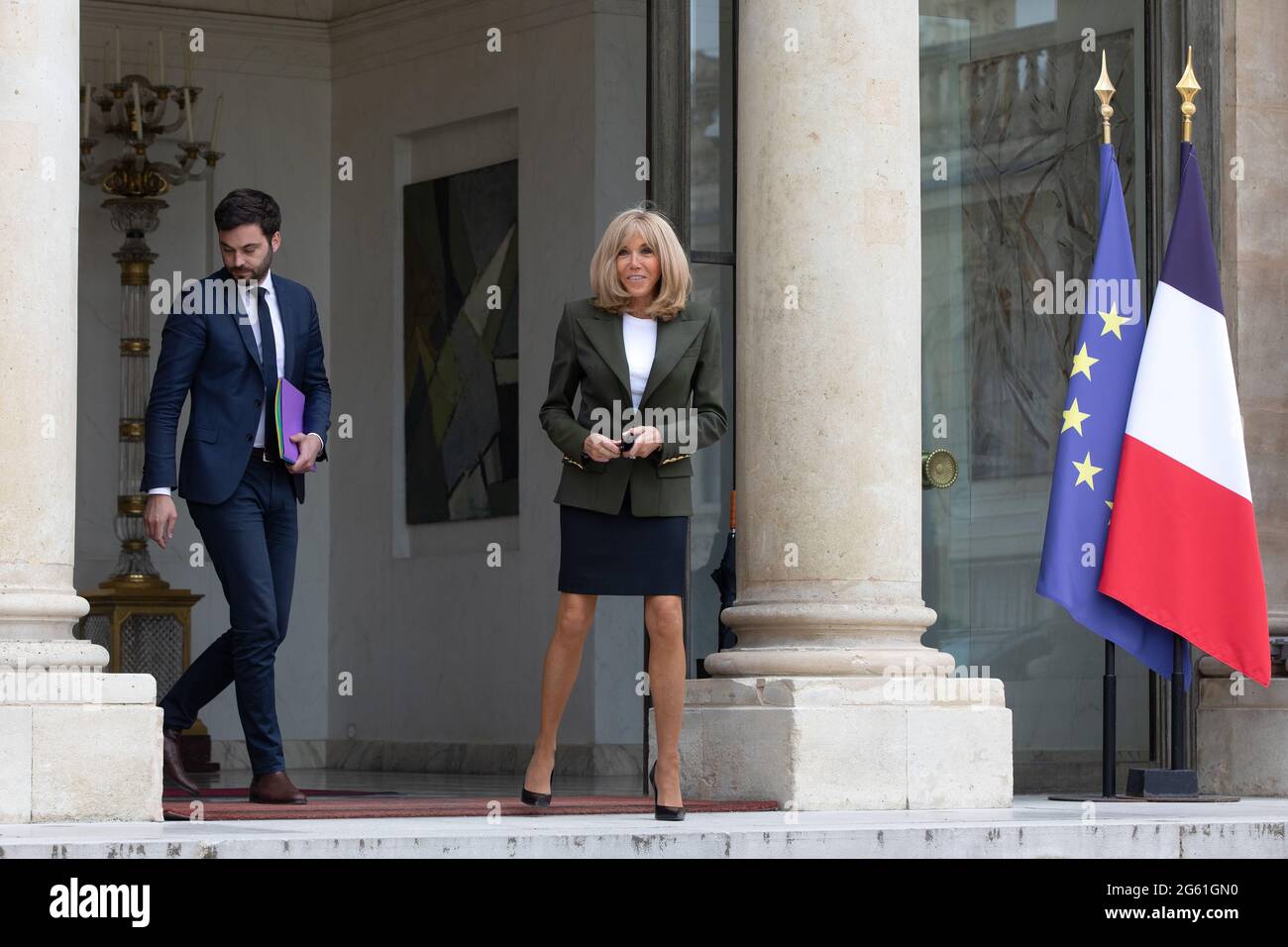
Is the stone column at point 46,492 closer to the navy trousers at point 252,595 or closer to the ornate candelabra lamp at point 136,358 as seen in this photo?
the navy trousers at point 252,595

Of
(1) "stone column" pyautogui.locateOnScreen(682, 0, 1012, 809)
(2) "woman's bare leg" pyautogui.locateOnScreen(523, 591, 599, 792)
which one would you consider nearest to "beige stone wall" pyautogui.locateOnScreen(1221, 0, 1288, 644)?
(1) "stone column" pyautogui.locateOnScreen(682, 0, 1012, 809)

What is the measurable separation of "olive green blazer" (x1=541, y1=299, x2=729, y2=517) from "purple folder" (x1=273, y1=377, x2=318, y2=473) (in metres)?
0.96

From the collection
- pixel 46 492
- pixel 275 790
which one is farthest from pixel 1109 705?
pixel 46 492

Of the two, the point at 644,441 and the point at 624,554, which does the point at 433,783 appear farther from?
the point at 644,441

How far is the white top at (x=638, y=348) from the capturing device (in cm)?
840

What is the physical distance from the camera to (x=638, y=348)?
8414mm

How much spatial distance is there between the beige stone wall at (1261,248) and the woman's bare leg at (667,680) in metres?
4.39

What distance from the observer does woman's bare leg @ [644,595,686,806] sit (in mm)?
8219

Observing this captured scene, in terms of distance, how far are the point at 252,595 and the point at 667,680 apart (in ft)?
4.90

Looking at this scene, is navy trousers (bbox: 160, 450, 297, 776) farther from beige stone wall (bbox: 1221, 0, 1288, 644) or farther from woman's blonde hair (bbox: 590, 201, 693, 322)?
beige stone wall (bbox: 1221, 0, 1288, 644)

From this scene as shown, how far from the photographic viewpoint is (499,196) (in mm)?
16703
